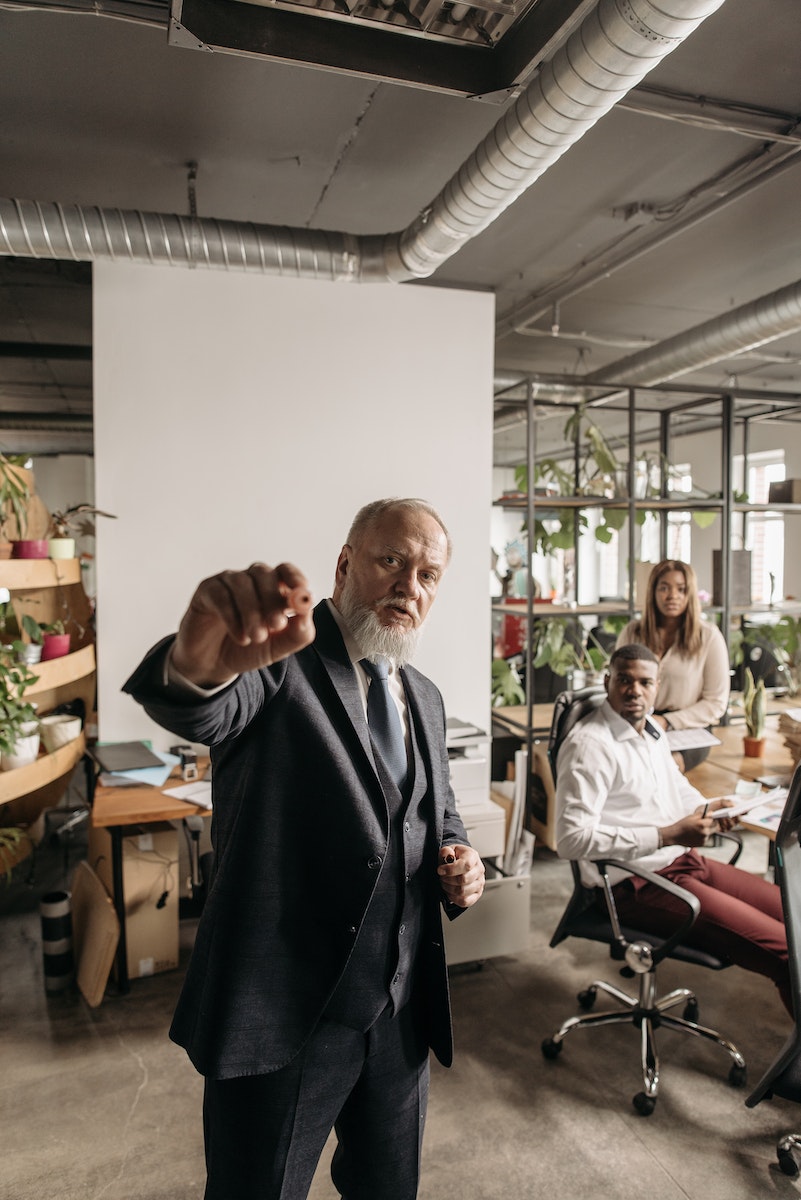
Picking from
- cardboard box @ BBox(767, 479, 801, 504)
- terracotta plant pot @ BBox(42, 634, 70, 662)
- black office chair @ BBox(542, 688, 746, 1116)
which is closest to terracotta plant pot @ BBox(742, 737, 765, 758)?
black office chair @ BBox(542, 688, 746, 1116)

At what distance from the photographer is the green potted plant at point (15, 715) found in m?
3.13

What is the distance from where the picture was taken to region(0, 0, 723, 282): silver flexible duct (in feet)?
6.23

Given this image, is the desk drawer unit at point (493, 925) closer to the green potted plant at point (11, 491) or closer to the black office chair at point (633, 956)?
the black office chair at point (633, 956)

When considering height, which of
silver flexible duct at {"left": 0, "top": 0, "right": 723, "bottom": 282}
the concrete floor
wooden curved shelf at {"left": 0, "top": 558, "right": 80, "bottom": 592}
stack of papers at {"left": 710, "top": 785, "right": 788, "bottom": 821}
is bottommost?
the concrete floor

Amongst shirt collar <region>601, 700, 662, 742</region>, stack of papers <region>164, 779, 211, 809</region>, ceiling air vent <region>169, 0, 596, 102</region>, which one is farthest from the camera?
stack of papers <region>164, 779, 211, 809</region>

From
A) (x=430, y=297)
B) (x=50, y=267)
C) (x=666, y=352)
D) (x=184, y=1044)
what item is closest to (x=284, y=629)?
(x=184, y=1044)

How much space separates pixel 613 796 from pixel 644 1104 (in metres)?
0.94

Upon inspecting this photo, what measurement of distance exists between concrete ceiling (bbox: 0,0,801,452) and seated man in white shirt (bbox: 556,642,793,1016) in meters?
1.94

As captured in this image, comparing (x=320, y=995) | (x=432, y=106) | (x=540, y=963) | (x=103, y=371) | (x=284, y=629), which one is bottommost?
(x=540, y=963)

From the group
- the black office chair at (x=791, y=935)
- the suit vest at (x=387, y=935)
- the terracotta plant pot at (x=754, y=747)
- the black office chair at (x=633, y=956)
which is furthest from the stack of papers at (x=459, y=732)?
the suit vest at (x=387, y=935)

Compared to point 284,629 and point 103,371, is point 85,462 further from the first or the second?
point 284,629

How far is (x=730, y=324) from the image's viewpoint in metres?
4.57

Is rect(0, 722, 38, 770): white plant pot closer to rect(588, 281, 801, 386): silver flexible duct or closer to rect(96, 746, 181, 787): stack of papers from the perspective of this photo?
rect(96, 746, 181, 787): stack of papers

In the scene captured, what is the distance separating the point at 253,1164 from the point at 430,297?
371 centimetres
